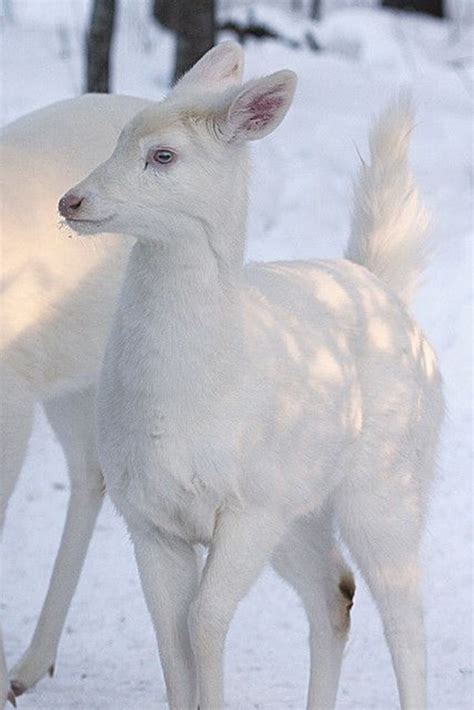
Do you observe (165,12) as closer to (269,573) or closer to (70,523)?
(269,573)

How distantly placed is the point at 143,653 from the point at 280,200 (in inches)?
160

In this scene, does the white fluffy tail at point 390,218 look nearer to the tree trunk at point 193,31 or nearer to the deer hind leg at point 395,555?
the deer hind leg at point 395,555

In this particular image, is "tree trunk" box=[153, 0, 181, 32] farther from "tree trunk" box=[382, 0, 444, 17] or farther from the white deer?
the white deer

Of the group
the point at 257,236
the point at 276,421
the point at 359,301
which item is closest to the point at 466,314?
the point at 257,236

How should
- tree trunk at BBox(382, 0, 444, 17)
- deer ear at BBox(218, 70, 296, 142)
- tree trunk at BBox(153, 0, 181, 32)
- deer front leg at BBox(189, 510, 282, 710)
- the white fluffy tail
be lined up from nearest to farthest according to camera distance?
deer ear at BBox(218, 70, 296, 142) → deer front leg at BBox(189, 510, 282, 710) → the white fluffy tail → tree trunk at BBox(153, 0, 181, 32) → tree trunk at BBox(382, 0, 444, 17)

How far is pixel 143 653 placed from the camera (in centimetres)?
527

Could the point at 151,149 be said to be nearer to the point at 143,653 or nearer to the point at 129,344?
the point at 129,344

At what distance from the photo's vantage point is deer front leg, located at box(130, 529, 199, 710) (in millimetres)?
3785

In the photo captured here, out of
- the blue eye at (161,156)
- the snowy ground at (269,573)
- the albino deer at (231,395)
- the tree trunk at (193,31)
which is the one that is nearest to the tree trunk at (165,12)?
the snowy ground at (269,573)

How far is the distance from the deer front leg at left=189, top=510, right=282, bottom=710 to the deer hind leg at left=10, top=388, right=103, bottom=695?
4.50 ft

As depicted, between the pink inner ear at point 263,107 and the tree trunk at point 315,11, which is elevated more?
the pink inner ear at point 263,107

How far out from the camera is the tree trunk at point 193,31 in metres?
9.27

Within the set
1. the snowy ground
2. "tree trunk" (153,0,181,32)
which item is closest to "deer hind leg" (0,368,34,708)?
the snowy ground

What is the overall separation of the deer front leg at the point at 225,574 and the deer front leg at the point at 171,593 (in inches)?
4.2
